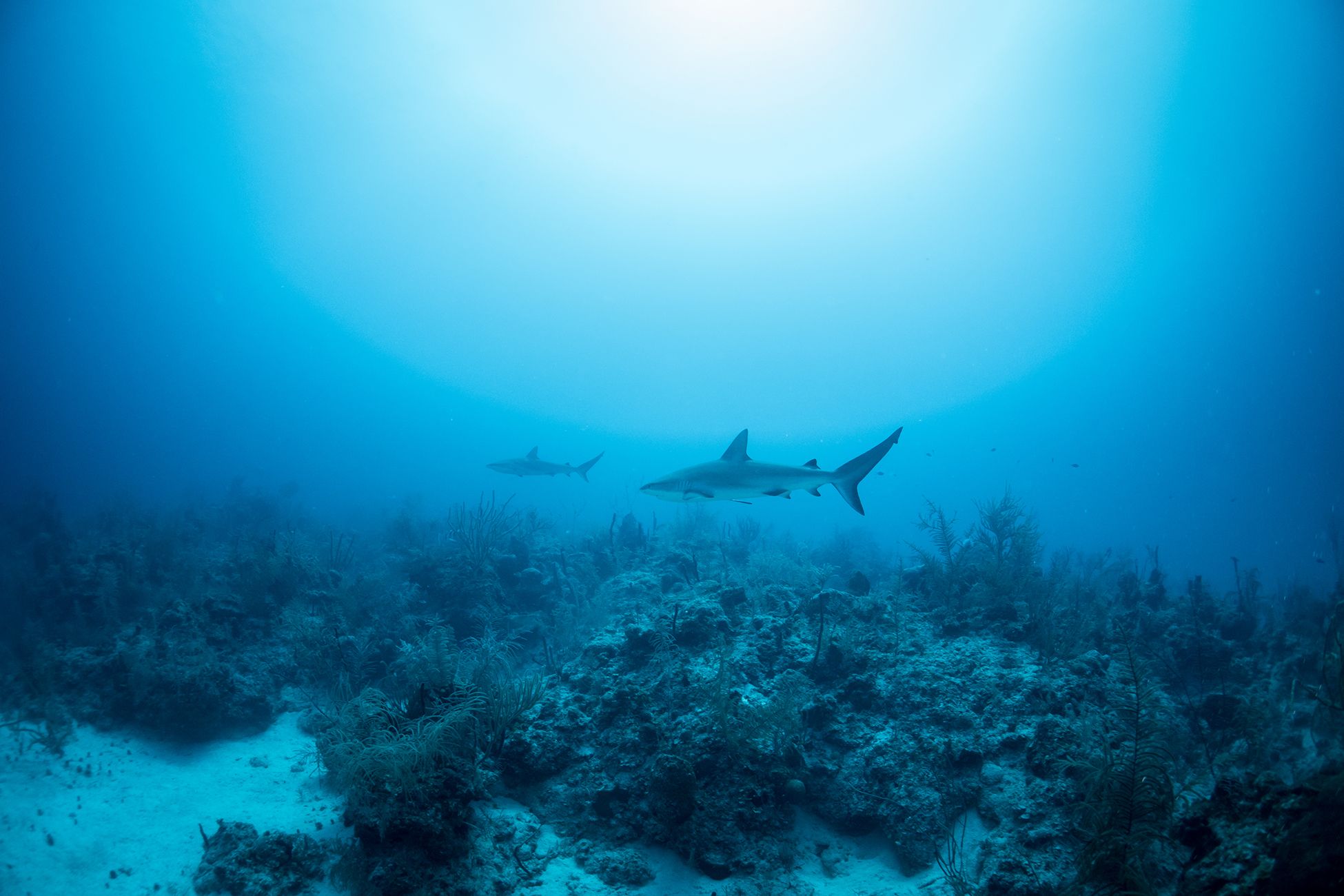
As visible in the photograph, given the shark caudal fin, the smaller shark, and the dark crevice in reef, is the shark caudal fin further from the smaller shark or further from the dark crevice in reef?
the smaller shark

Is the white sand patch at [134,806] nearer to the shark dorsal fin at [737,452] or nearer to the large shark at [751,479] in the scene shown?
the large shark at [751,479]

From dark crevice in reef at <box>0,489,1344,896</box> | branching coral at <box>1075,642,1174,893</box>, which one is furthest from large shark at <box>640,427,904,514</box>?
branching coral at <box>1075,642,1174,893</box>

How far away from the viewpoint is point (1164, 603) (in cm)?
1127

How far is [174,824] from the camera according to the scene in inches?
201

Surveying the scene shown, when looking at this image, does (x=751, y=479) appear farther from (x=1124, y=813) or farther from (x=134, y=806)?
(x=134, y=806)

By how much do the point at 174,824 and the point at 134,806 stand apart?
2.18 feet

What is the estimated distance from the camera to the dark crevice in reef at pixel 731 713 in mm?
3896

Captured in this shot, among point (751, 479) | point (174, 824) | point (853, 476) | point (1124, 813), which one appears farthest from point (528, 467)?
point (1124, 813)

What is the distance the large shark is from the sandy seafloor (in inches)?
182

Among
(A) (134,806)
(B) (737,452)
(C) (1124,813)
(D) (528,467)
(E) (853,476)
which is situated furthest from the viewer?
(D) (528,467)

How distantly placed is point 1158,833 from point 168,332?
27058cm

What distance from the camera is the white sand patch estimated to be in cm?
444

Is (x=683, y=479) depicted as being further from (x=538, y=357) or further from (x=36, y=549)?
(x=538, y=357)

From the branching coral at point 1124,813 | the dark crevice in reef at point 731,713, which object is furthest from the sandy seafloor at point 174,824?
the branching coral at point 1124,813
